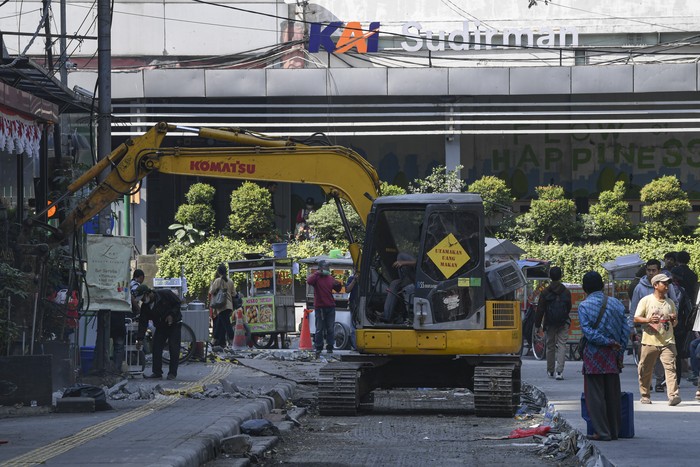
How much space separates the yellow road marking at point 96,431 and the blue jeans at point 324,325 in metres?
6.13

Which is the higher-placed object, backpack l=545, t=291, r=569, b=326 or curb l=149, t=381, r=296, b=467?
backpack l=545, t=291, r=569, b=326

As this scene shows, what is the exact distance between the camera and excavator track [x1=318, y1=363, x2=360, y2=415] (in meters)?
15.5

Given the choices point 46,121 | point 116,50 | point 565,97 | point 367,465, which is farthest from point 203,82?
point 367,465

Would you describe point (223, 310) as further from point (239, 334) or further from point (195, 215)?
point (195, 215)

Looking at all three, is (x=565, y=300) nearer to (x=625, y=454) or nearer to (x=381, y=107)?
(x=625, y=454)

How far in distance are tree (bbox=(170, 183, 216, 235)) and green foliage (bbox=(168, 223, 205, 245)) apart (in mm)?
109

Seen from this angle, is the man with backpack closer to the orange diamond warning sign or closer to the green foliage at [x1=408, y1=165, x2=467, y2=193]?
the orange diamond warning sign

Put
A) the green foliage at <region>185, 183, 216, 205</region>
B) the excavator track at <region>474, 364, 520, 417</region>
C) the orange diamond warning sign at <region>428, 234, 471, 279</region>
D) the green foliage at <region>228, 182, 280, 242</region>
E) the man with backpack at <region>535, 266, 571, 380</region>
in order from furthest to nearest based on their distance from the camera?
the green foliage at <region>185, 183, 216, 205</region>
the green foliage at <region>228, 182, 280, 242</region>
the man with backpack at <region>535, 266, 571, 380</region>
the orange diamond warning sign at <region>428, 234, 471, 279</region>
the excavator track at <region>474, 364, 520, 417</region>

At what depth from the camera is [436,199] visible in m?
16.2

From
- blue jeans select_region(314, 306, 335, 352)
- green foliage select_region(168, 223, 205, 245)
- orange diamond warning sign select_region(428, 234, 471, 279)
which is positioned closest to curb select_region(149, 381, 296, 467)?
orange diamond warning sign select_region(428, 234, 471, 279)

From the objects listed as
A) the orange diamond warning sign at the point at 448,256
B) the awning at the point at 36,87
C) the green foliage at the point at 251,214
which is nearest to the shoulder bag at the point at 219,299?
the awning at the point at 36,87

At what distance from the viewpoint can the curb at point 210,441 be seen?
10.3 metres

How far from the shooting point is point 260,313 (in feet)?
94.5

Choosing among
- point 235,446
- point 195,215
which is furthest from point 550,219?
point 235,446
